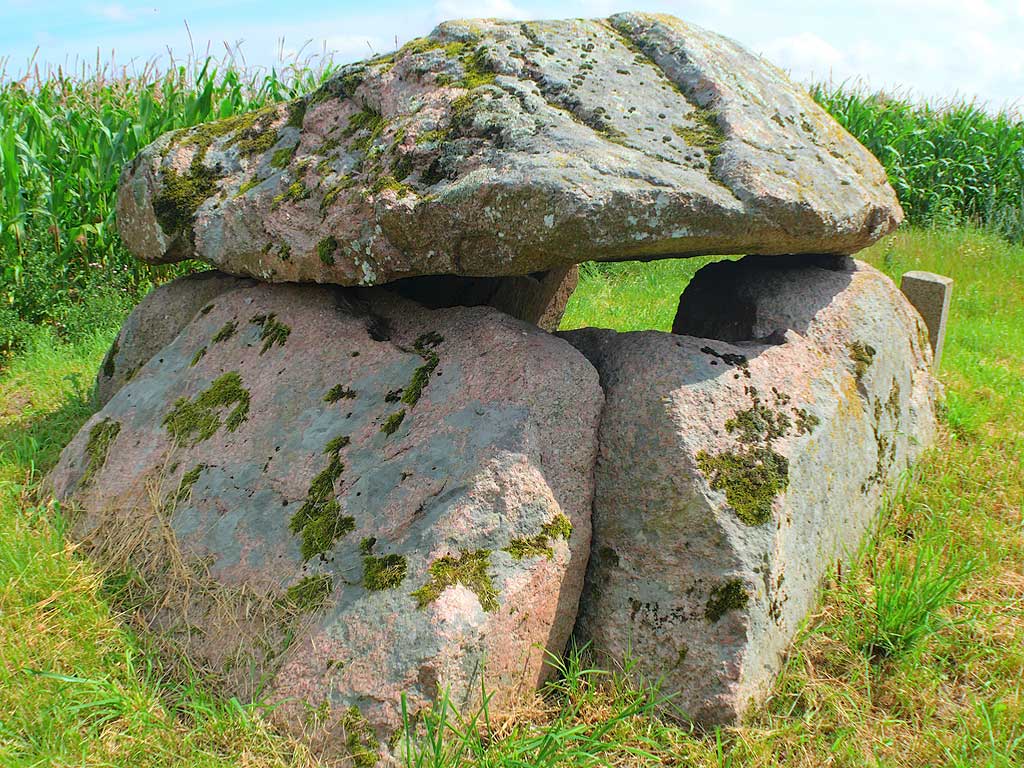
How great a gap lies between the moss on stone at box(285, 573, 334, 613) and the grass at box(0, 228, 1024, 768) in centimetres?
34

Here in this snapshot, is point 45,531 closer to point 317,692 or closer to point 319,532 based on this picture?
point 319,532

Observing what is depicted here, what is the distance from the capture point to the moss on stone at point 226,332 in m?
3.93

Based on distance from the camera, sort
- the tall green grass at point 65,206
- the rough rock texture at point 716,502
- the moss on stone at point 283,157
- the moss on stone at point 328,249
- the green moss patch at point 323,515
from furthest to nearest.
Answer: the tall green grass at point 65,206
the moss on stone at point 283,157
the moss on stone at point 328,249
the green moss patch at point 323,515
the rough rock texture at point 716,502

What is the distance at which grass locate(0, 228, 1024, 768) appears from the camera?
8.29 feet

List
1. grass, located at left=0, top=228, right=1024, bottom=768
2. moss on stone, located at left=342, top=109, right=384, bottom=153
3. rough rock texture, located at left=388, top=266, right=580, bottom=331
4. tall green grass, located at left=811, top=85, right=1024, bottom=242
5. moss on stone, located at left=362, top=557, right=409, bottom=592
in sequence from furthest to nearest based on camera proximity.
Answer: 1. tall green grass, located at left=811, top=85, right=1024, bottom=242
2. rough rock texture, located at left=388, top=266, right=580, bottom=331
3. moss on stone, located at left=342, top=109, right=384, bottom=153
4. moss on stone, located at left=362, top=557, right=409, bottom=592
5. grass, located at left=0, top=228, right=1024, bottom=768

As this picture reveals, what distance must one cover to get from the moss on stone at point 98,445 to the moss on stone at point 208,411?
31cm

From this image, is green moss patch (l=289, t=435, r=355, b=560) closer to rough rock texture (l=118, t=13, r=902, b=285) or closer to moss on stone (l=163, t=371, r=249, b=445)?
moss on stone (l=163, t=371, r=249, b=445)

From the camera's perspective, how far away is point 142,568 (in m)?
3.26

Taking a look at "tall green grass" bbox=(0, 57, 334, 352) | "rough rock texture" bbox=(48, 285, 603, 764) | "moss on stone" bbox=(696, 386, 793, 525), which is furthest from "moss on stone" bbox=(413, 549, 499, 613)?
"tall green grass" bbox=(0, 57, 334, 352)

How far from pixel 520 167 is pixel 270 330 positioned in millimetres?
1576

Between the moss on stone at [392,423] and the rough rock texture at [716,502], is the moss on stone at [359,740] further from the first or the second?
the moss on stone at [392,423]

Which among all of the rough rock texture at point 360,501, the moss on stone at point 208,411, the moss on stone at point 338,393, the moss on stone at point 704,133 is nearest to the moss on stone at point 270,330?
the rough rock texture at point 360,501

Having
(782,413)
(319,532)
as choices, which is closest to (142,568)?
(319,532)

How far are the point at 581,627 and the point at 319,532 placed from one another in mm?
998
